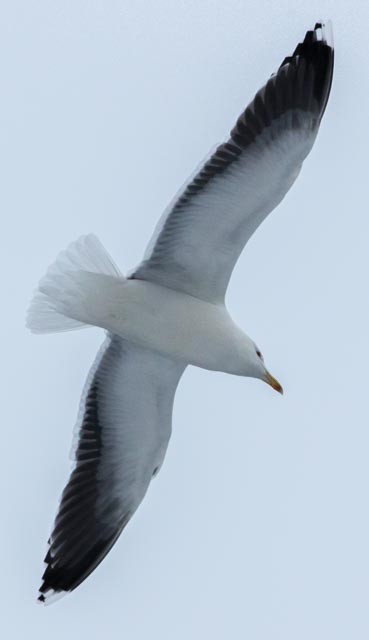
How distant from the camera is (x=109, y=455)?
27.7ft

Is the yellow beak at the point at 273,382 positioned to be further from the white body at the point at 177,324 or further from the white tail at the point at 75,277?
the white tail at the point at 75,277

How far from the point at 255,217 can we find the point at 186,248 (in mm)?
424

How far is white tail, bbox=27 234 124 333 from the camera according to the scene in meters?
7.55

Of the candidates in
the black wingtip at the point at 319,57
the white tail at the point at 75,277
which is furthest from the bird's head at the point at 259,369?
the black wingtip at the point at 319,57

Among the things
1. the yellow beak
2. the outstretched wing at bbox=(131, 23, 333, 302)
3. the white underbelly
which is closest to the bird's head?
the yellow beak

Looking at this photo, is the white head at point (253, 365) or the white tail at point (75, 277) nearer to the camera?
the white tail at point (75, 277)

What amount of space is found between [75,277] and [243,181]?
3.31 feet

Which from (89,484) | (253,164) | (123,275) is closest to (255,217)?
(253,164)

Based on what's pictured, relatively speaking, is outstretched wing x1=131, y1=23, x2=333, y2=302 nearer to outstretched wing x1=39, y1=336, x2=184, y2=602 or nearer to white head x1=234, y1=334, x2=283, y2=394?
white head x1=234, y1=334, x2=283, y2=394

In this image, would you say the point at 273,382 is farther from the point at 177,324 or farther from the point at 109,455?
the point at 109,455

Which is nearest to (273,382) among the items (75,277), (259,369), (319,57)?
(259,369)

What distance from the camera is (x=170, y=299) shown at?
25.5 ft

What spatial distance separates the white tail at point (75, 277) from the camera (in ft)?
24.8

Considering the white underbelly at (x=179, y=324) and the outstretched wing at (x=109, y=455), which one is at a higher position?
the white underbelly at (x=179, y=324)
